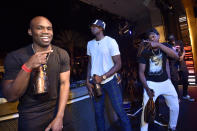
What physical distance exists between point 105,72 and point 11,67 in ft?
4.14

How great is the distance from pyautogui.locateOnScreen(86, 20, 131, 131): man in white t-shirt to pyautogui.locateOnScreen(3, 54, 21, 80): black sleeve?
1040mm

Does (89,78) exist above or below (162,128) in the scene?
above

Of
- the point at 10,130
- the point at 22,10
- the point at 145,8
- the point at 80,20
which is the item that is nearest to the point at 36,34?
the point at 10,130

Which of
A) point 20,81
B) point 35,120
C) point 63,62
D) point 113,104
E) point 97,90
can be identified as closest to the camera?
point 20,81

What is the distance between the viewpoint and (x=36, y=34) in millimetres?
1174

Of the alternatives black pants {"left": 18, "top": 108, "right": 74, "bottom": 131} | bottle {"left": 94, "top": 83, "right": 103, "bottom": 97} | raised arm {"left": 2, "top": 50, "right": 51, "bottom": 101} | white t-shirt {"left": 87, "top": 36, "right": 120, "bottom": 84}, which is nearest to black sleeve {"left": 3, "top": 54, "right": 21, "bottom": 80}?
raised arm {"left": 2, "top": 50, "right": 51, "bottom": 101}

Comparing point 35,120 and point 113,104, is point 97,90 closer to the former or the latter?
point 113,104

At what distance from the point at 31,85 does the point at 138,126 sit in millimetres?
2459

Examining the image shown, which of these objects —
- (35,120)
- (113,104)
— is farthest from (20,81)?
(113,104)

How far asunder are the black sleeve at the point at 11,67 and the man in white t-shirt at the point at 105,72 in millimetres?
1040

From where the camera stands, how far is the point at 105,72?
2000 mm

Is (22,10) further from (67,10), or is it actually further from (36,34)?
(36,34)

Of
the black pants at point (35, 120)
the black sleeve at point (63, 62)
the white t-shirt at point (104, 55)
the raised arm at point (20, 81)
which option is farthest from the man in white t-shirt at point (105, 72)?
the raised arm at point (20, 81)

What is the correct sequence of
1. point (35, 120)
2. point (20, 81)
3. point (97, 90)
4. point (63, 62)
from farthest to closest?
point (97, 90)
point (63, 62)
point (35, 120)
point (20, 81)
